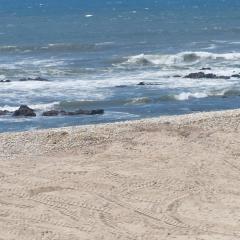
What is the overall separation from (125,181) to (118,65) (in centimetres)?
2577

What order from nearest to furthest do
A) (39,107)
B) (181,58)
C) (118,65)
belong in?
(39,107) < (118,65) < (181,58)

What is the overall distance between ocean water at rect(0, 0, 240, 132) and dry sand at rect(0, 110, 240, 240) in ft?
22.4

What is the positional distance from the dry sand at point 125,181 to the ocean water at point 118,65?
22.4 feet

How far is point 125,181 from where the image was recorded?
17172 mm

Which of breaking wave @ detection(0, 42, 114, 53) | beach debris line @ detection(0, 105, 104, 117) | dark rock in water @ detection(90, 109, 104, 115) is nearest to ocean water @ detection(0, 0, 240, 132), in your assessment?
breaking wave @ detection(0, 42, 114, 53)

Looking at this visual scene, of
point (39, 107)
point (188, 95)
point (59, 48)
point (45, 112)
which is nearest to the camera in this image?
point (45, 112)

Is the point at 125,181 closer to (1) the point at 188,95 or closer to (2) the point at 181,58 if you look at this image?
(1) the point at 188,95

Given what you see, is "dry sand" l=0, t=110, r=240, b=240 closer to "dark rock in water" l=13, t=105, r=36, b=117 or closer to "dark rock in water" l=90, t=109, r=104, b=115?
"dark rock in water" l=90, t=109, r=104, b=115

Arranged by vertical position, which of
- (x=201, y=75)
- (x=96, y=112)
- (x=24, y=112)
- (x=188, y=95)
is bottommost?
(x=201, y=75)

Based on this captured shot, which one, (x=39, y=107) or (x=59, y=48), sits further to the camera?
(x=59, y=48)

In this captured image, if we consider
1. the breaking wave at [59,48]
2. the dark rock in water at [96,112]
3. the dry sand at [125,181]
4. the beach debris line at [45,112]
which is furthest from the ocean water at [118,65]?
the dry sand at [125,181]

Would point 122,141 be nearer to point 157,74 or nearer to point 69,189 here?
point 69,189

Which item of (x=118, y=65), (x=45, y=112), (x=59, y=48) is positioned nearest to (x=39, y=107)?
(x=45, y=112)

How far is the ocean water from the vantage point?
30.4 m
